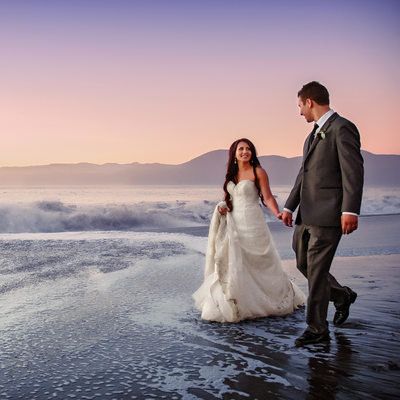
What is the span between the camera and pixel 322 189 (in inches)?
160

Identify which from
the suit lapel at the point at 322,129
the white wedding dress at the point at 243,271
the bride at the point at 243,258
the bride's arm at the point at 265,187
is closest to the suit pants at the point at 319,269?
the suit lapel at the point at 322,129

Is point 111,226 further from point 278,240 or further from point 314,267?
point 314,267

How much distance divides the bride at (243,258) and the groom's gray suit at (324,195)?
87 centimetres

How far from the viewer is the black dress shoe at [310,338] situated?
4.00 metres

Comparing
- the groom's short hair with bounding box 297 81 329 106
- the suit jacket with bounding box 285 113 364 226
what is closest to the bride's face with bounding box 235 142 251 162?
the suit jacket with bounding box 285 113 364 226

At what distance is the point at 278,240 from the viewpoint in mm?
12758

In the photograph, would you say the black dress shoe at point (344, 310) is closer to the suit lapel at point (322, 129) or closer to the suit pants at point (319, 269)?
the suit pants at point (319, 269)

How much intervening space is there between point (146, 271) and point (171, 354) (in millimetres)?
4227

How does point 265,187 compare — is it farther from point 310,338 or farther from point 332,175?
point 310,338

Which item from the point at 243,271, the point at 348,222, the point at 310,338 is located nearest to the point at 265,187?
the point at 243,271

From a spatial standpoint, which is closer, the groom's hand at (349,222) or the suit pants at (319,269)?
the groom's hand at (349,222)

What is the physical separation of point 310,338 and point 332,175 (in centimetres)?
143

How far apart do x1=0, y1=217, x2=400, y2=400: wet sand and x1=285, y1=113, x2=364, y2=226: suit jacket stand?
116 centimetres

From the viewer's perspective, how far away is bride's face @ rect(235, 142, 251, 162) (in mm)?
5559
